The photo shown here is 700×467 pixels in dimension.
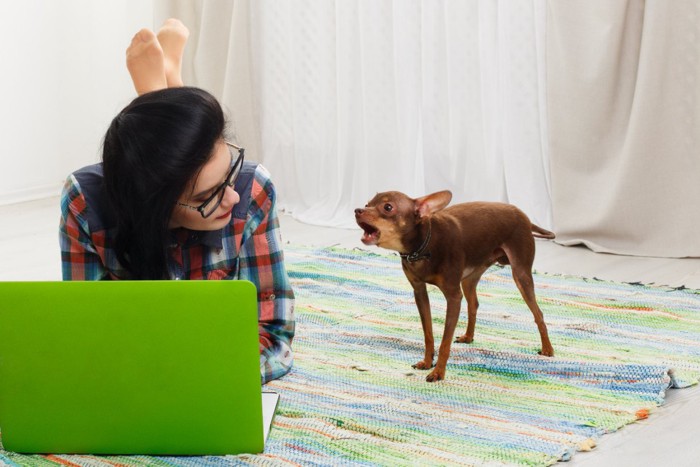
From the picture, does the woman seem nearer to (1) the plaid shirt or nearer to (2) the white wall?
(1) the plaid shirt

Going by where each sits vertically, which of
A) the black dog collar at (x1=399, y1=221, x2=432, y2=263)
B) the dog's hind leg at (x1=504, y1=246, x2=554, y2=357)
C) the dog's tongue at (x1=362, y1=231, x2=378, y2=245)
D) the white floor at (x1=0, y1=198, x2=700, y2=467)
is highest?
the dog's tongue at (x1=362, y1=231, x2=378, y2=245)

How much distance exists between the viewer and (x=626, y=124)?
2869 mm

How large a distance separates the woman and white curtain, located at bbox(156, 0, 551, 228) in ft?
4.18

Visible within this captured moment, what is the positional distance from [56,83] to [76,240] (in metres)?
2.83

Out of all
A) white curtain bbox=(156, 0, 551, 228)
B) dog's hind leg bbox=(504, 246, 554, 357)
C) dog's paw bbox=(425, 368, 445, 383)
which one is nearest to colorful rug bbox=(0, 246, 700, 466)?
dog's paw bbox=(425, 368, 445, 383)

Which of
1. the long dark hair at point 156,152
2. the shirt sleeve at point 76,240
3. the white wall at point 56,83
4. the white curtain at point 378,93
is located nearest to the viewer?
the long dark hair at point 156,152

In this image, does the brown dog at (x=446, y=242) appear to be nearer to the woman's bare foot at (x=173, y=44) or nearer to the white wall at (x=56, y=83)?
the woman's bare foot at (x=173, y=44)

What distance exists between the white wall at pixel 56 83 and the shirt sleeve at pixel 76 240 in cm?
259

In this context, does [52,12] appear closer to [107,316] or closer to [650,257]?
[650,257]

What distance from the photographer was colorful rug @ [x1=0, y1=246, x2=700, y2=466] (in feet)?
5.18

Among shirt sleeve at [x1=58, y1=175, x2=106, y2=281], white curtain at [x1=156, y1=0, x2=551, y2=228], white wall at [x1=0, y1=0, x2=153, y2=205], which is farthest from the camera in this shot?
white wall at [x1=0, y1=0, x2=153, y2=205]

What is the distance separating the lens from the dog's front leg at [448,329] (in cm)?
185

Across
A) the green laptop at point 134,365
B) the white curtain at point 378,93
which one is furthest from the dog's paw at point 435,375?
the white curtain at point 378,93

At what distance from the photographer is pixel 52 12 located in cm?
430
